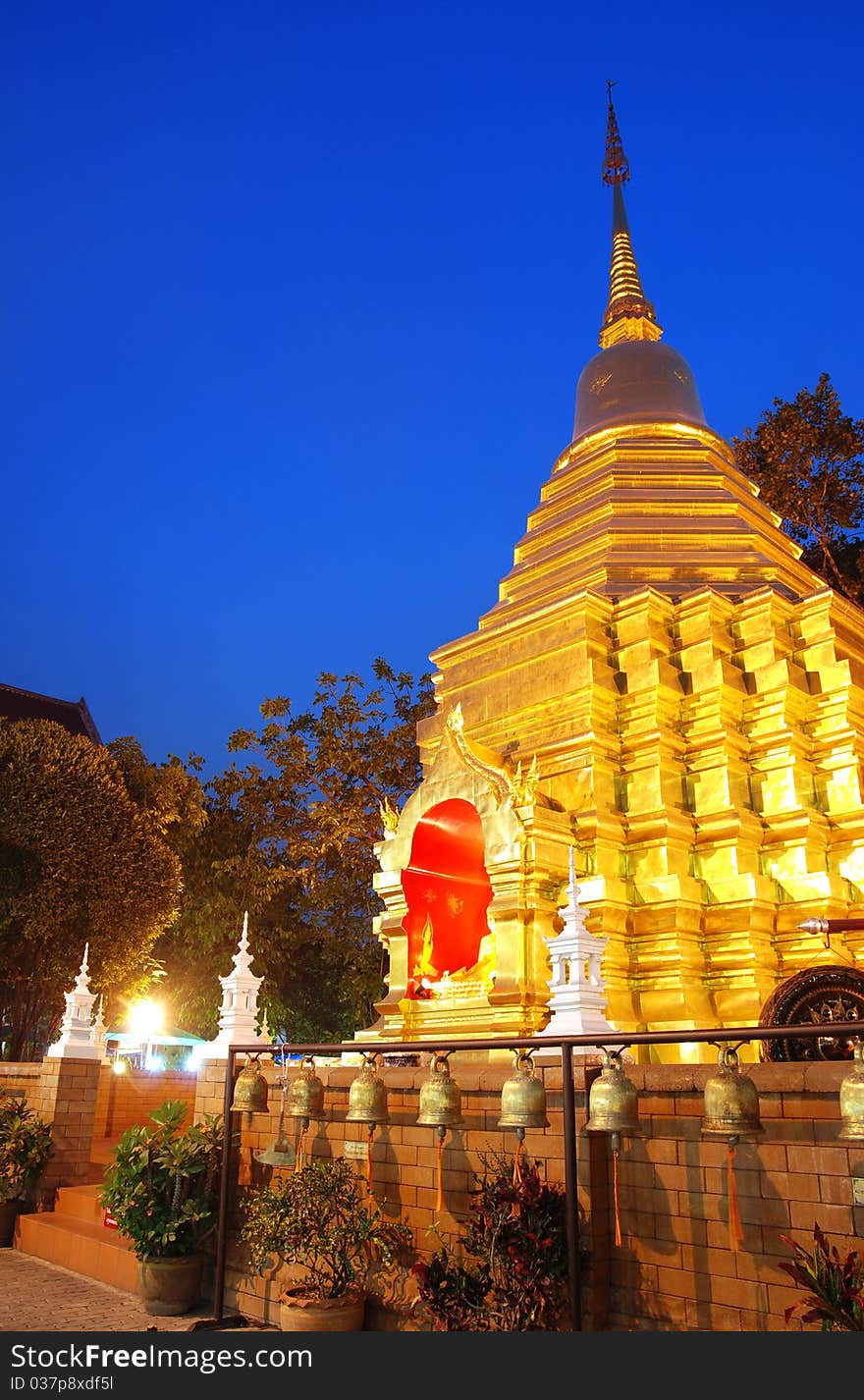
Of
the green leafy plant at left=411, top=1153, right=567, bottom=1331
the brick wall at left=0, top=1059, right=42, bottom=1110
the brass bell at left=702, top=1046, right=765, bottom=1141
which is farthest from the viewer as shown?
the brick wall at left=0, top=1059, right=42, bottom=1110

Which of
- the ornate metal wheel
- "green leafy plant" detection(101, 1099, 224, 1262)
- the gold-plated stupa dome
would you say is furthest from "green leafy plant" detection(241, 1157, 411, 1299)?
the gold-plated stupa dome

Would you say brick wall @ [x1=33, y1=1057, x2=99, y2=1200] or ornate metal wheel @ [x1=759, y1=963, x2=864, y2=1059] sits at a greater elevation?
ornate metal wheel @ [x1=759, y1=963, x2=864, y2=1059]

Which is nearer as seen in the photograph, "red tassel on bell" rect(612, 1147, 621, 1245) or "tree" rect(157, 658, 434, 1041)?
"red tassel on bell" rect(612, 1147, 621, 1245)

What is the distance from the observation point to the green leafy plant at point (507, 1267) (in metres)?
5.92

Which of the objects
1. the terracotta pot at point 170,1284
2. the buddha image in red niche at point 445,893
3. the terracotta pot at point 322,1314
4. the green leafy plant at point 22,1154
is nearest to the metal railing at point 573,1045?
the terracotta pot at point 322,1314

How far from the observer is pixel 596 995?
8.00 m

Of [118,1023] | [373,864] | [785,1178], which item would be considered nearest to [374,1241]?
[785,1178]

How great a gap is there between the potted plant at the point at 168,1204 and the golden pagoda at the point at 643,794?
2.86 m

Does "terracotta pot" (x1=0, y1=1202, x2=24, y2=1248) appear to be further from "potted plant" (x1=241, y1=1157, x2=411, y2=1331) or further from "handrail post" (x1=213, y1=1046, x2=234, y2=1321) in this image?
"potted plant" (x1=241, y1=1157, x2=411, y2=1331)

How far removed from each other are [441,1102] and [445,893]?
6.42 m

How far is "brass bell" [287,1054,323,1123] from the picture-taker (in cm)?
A: 775

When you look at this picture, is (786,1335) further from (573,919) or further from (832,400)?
(832,400)

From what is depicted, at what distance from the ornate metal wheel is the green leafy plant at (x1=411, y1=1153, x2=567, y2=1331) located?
258cm

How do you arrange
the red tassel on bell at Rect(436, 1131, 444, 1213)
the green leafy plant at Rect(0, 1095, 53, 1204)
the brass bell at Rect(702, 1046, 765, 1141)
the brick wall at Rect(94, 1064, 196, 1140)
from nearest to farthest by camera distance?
the brass bell at Rect(702, 1046, 765, 1141), the red tassel on bell at Rect(436, 1131, 444, 1213), the green leafy plant at Rect(0, 1095, 53, 1204), the brick wall at Rect(94, 1064, 196, 1140)
